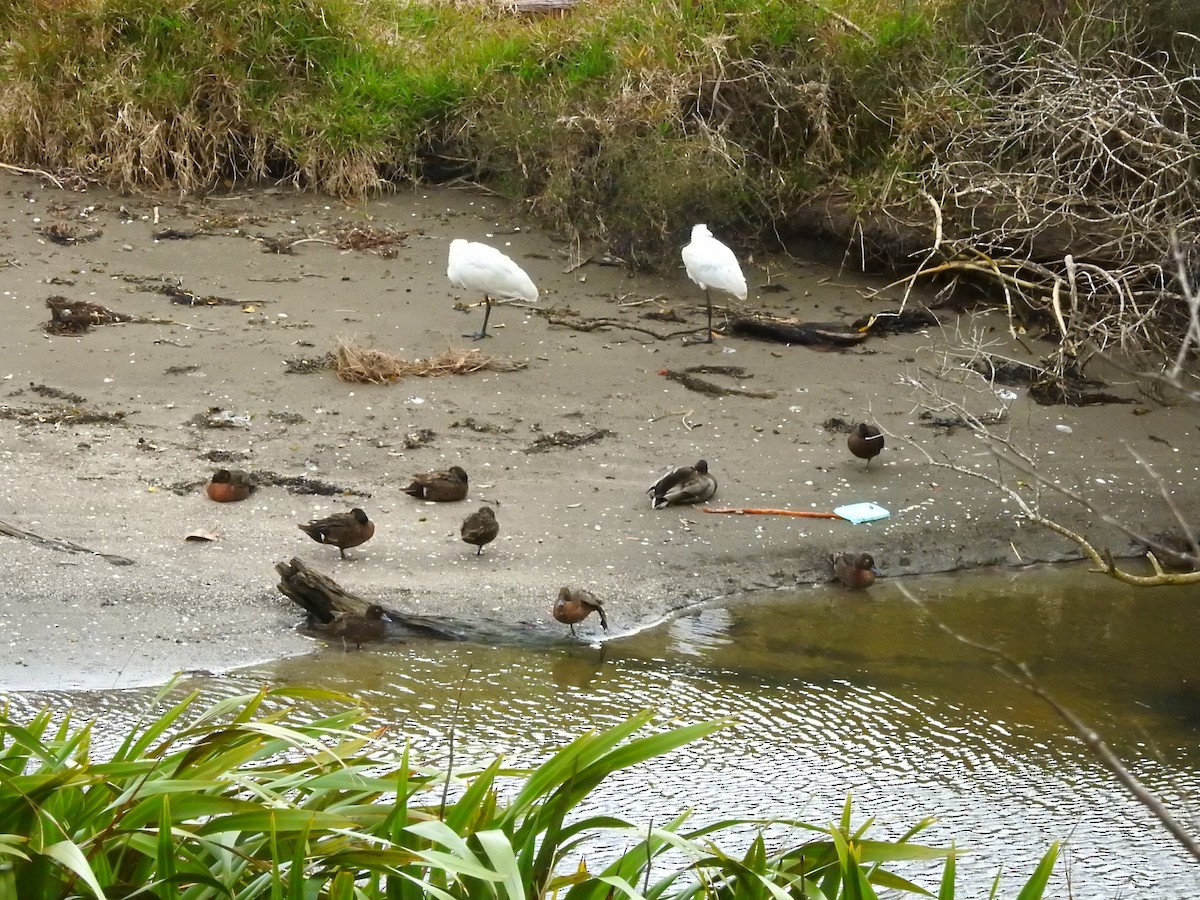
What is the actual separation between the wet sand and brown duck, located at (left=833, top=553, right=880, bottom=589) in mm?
159

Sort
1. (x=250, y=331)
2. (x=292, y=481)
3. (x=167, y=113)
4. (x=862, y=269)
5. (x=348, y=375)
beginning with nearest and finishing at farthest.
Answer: (x=292, y=481)
(x=348, y=375)
(x=250, y=331)
(x=862, y=269)
(x=167, y=113)

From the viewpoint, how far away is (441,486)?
7.42 meters

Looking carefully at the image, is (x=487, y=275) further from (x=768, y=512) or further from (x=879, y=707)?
(x=879, y=707)

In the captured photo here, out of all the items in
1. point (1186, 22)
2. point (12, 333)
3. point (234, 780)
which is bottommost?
point (12, 333)

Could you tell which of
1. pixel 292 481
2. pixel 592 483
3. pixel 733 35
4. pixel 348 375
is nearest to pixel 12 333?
pixel 348 375

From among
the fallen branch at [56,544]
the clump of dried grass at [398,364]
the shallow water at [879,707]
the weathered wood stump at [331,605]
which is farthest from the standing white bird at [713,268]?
the fallen branch at [56,544]

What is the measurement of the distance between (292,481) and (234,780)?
492 centimetres

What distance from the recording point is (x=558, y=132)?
38.1ft

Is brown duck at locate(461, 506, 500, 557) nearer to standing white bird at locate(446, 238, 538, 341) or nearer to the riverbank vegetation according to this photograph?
standing white bird at locate(446, 238, 538, 341)

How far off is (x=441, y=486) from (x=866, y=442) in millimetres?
2385

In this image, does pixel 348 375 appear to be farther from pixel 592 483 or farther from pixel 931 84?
pixel 931 84

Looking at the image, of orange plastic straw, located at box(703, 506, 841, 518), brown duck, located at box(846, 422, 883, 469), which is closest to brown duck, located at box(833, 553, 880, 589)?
orange plastic straw, located at box(703, 506, 841, 518)

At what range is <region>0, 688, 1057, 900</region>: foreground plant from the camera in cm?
259

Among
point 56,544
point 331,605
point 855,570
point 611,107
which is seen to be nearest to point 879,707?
point 855,570
